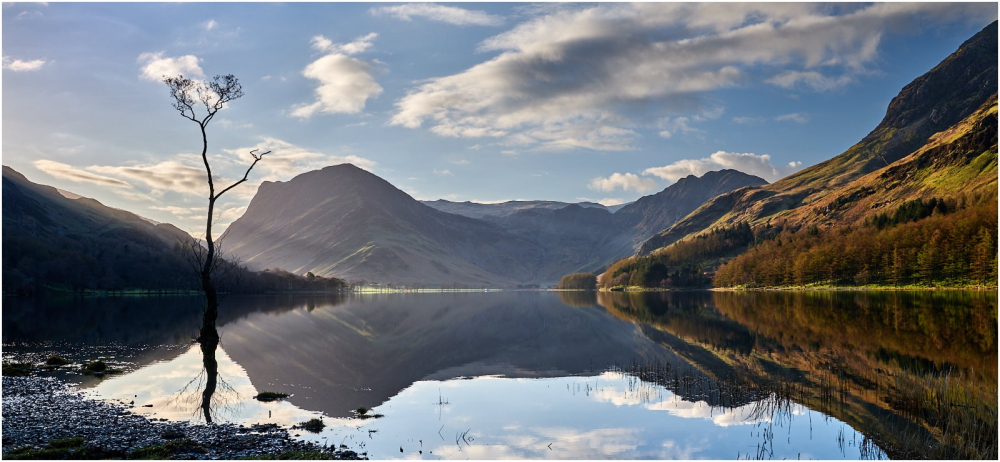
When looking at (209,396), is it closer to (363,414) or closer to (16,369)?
(363,414)

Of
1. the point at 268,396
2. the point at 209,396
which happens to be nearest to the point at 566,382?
the point at 268,396

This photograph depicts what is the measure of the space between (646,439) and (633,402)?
7.51 metres

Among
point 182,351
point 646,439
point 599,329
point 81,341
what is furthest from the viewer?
point 599,329

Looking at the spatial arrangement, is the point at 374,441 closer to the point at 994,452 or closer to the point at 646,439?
the point at 646,439

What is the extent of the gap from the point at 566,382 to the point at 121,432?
25.2 metres

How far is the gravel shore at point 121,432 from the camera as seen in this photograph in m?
20.0

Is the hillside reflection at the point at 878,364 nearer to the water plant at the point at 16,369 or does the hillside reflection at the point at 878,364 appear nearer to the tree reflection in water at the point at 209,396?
the tree reflection in water at the point at 209,396

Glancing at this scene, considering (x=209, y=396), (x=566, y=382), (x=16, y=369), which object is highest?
(x=16, y=369)

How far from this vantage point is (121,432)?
22.0m

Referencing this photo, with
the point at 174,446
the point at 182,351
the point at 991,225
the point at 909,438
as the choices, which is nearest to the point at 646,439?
the point at 909,438

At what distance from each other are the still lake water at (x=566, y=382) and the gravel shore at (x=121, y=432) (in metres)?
1.53

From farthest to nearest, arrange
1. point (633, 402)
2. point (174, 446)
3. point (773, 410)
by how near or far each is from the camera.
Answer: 1. point (633, 402)
2. point (773, 410)
3. point (174, 446)

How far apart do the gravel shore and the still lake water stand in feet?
5.03

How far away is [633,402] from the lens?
3127 cm
